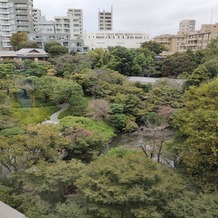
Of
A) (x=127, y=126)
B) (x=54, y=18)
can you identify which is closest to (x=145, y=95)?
(x=127, y=126)

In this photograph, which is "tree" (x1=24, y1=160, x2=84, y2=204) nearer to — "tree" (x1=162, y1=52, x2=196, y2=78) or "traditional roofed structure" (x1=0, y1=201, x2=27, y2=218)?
"traditional roofed structure" (x1=0, y1=201, x2=27, y2=218)

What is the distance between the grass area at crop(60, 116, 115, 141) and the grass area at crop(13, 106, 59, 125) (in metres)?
5.03

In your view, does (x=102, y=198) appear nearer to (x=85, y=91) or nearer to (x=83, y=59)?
(x=85, y=91)

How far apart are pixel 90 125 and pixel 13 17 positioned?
151 ft

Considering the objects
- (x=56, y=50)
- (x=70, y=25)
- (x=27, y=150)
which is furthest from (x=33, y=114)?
(x=70, y=25)

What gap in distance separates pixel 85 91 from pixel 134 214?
21704 mm

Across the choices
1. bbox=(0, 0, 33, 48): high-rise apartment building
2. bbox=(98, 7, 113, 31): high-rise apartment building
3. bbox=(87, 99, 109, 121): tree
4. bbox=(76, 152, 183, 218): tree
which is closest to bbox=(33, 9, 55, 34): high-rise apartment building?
bbox=(0, 0, 33, 48): high-rise apartment building

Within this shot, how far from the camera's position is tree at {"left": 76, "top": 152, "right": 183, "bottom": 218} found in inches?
272

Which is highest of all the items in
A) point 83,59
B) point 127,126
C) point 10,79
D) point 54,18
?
point 54,18

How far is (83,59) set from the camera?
3331 centimetres

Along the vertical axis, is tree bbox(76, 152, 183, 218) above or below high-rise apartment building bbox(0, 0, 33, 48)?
below

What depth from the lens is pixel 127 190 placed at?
276 inches

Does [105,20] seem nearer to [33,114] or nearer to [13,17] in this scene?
[13,17]

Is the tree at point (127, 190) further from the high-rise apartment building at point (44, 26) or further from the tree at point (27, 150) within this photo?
the high-rise apartment building at point (44, 26)
